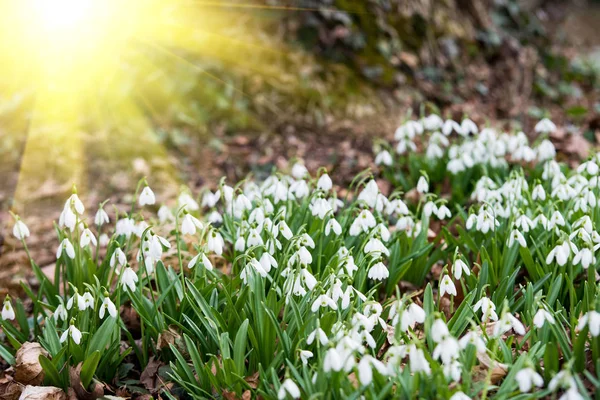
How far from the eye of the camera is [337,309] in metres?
2.06

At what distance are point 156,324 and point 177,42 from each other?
3.46m

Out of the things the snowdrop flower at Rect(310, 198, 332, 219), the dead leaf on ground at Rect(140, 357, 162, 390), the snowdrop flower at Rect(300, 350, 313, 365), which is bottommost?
the dead leaf on ground at Rect(140, 357, 162, 390)

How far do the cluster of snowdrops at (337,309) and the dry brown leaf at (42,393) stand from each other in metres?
0.04

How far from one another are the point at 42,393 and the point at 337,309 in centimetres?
115

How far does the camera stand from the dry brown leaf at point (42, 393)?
2219mm

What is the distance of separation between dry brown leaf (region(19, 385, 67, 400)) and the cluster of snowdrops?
38 millimetres

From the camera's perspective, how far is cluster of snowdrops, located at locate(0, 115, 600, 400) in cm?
187

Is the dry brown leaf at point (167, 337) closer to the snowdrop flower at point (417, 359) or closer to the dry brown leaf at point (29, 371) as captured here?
the dry brown leaf at point (29, 371)

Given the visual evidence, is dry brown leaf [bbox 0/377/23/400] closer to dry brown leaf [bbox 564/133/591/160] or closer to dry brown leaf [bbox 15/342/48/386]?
dry brown leaf [bbox 15/342/48/386]

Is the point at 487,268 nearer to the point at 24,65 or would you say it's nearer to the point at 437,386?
the point at 437,386

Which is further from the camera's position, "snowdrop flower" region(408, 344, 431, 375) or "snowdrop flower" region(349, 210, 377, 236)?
"snowdrop flower" region(349, 210, 377, 236)

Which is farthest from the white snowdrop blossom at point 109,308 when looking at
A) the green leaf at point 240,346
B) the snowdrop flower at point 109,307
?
the green leaf at point 240,346

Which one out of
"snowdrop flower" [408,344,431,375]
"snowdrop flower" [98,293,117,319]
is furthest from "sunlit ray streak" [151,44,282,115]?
"snowdrop flower" [408,344,431,375]

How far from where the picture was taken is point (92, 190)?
446 centimetres
